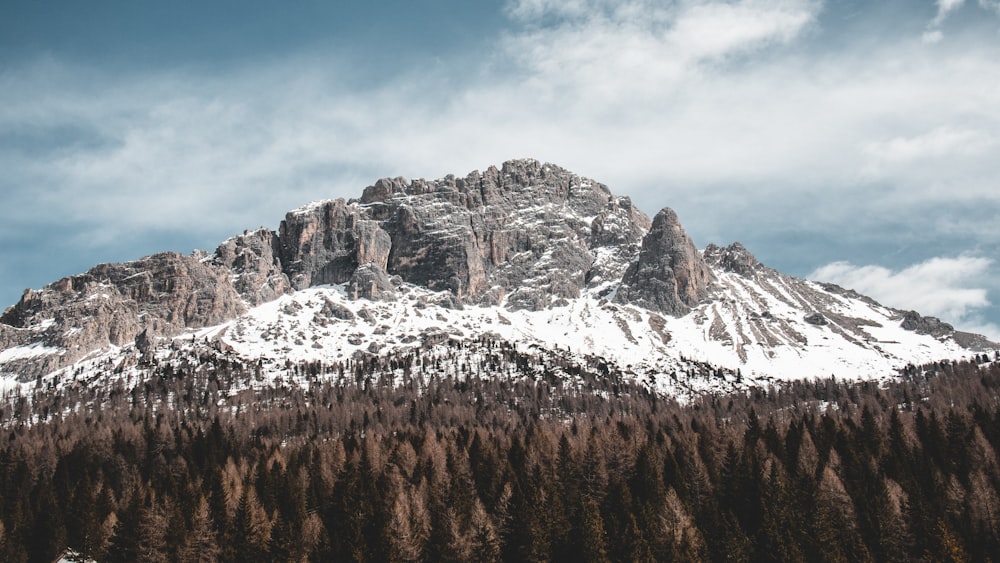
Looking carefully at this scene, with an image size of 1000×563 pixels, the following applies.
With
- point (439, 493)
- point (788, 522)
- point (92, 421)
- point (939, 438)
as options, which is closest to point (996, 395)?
point (939, 438)

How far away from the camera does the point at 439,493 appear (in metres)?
89.2

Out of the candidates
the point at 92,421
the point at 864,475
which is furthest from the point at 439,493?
the point at 92,421

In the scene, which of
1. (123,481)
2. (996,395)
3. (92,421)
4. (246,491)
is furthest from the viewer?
(92,421)

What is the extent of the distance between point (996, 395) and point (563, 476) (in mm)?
150195

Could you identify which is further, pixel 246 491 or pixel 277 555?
pixel 246 491

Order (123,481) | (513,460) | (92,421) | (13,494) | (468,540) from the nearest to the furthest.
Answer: (468,540), (513,460), (13,494), (123,481), (92,421)

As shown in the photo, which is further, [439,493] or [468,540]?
[439,493]

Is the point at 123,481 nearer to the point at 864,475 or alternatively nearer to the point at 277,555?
the point at 277,555

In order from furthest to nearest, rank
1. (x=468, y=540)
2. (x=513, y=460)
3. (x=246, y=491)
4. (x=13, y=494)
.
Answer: (x=13, y=494)
(x=513, y=460)
(x=246, y=491)
(x=468, y=540)

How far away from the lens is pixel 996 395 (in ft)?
593

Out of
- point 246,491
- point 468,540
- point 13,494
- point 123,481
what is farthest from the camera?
point 123,481

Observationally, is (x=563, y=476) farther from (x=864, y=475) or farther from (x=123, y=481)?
(x=123, y=481)

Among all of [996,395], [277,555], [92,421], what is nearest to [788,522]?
[277,555]

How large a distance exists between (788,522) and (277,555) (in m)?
56.0
